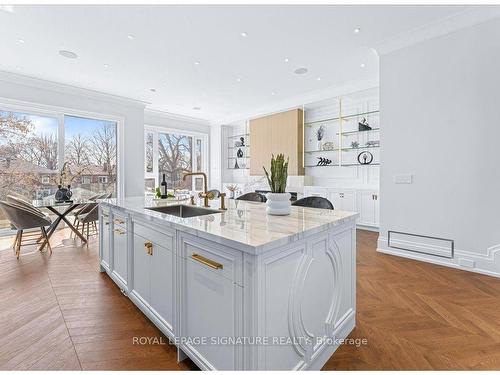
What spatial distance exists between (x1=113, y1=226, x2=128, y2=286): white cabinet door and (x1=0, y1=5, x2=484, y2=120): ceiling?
8.02 ft

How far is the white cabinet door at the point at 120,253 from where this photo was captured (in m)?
2.25

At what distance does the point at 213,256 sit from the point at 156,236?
2.13 feet

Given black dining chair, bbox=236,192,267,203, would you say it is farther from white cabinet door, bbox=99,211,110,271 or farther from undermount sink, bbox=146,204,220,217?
white cabinet door, bbox=99,211,110,271

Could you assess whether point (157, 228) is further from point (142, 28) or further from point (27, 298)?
point (142, 28)

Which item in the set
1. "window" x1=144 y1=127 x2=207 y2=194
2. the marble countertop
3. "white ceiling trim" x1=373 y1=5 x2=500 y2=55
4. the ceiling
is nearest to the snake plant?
the marble countertop

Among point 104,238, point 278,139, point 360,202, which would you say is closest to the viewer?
point 104,238

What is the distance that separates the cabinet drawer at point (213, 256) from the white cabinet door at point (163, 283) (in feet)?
0.60

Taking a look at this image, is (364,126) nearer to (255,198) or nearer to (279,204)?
(255,198)

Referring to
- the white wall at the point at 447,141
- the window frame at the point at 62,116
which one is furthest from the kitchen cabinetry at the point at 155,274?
the window frame at the point at 62,116

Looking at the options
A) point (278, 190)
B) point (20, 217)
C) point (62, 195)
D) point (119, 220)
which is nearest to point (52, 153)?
point (62, 195)

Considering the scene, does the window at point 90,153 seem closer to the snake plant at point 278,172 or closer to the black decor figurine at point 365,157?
the snake plant at point 278,172

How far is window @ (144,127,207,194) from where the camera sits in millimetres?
7113

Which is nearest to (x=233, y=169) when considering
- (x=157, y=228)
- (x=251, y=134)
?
(x=251, y=134)

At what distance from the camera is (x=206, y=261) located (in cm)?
131
